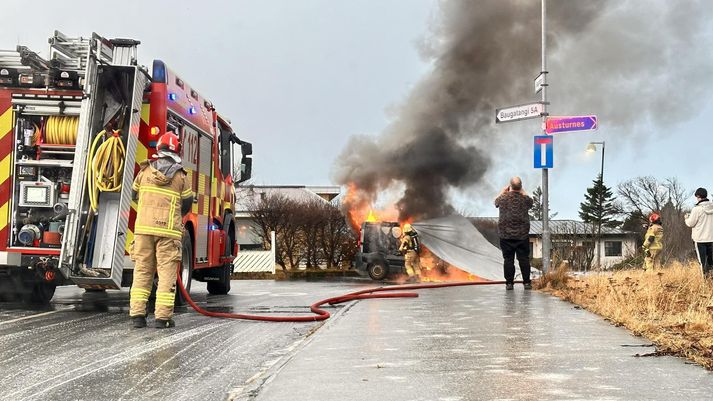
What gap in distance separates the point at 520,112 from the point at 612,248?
164ft

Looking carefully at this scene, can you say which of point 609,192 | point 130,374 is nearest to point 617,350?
point 130,374

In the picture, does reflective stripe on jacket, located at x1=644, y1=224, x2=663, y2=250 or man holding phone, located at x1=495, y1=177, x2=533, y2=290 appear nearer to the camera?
man holding phone, located at x1=495, y1=177, x2=533, y2=290

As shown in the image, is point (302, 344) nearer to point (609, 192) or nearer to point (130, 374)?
point (130, 374)

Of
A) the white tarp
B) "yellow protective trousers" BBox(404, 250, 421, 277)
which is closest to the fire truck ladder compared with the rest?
the white tarp

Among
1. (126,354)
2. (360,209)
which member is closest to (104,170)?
(126,354)

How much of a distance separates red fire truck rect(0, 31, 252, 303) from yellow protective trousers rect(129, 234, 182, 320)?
53 centimetres

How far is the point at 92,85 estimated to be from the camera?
294 inches

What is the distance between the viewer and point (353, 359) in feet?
15.6

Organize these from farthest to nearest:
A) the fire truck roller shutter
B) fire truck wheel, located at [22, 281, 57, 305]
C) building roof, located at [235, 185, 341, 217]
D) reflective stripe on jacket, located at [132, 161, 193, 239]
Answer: building roof, located at [235, 185, 341, 217]
the fire truck roller shutter
fire truck wheel, located at [22, 281, 57, 305]
reflective stripe on jacket, located at [132, 161, 193, 239]

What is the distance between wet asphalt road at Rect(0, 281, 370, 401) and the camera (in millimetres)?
4156

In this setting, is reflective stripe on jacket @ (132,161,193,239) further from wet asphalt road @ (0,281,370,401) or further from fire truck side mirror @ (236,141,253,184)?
fire truck side mirror @ (236,141,253,184)

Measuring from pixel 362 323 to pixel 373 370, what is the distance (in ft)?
7.78

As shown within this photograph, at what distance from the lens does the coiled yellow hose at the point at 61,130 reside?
775cm

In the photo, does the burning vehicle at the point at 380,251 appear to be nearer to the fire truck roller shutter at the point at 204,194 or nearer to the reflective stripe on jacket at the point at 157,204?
the fire truck roller shutter at the point at 204,194
